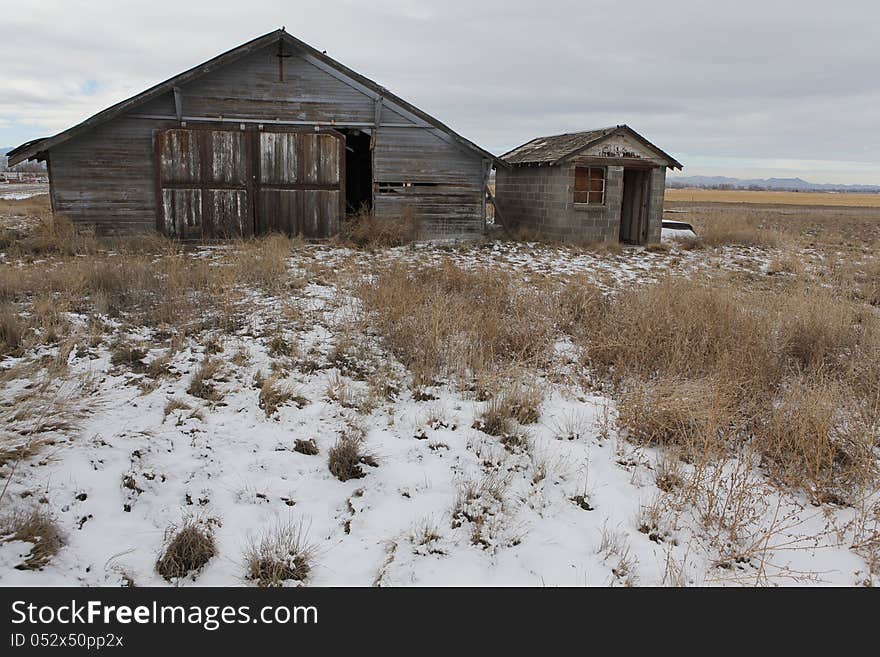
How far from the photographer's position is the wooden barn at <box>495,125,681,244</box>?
1788 cm

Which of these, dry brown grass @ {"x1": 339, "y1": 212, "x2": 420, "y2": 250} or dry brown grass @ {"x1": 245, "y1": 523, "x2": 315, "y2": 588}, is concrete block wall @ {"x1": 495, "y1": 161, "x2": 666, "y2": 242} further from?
dry brown grass @ {"x1": 245, "y1": 523, "x2": 315, "y2": 588}

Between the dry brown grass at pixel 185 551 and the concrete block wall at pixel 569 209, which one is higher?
the concrete block wall at pixel 569 209

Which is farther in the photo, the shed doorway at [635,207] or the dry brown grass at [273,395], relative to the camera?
the shed doorway at [635,207]

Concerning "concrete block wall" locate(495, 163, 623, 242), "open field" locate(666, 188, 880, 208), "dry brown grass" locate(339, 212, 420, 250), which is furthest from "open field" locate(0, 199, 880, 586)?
→ "open field" locate(666, 188, 880, 208)

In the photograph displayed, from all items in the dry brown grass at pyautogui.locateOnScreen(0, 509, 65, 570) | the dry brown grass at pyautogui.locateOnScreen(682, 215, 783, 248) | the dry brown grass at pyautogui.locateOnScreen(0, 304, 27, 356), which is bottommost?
the dry brown grass at pyautogui.locateOnScreen(0, 509, 65, 570)

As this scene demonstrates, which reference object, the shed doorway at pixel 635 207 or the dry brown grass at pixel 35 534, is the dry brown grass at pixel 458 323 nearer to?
the dry brown grass at pixel 35 534

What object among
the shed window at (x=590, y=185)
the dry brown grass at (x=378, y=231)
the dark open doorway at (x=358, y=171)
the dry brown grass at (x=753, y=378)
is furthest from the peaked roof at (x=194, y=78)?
the dry brown grass at (x=753, y=378)

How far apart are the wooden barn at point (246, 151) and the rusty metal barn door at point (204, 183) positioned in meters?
0.02

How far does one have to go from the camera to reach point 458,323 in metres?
7.37

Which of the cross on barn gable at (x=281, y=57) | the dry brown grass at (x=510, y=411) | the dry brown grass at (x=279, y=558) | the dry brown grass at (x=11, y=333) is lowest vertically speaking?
the dry brown grass at (x=279, y=558)

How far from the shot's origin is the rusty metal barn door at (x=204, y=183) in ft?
48.1

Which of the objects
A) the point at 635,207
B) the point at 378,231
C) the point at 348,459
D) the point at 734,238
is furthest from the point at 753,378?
the point at 734,238

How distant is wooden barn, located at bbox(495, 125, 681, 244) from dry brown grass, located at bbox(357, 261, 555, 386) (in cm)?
896

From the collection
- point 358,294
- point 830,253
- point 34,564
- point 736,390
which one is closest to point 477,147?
point 358,294
